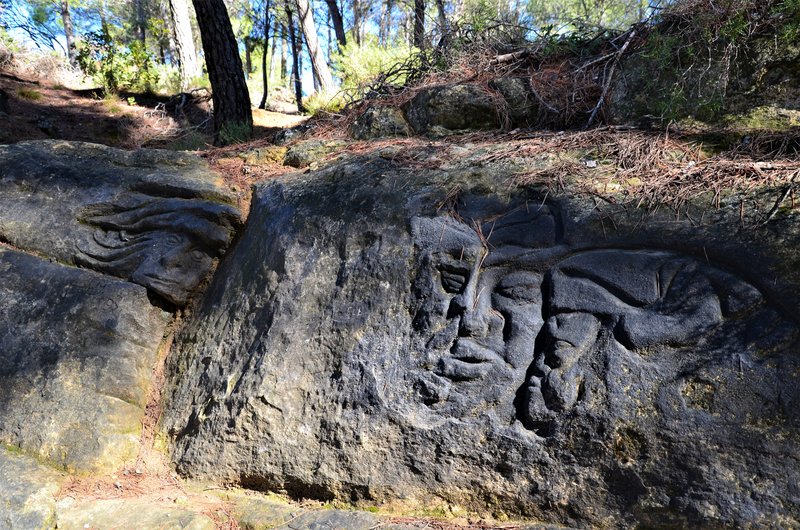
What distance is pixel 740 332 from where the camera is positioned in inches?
104

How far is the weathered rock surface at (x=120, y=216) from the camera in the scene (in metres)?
A: 4.16

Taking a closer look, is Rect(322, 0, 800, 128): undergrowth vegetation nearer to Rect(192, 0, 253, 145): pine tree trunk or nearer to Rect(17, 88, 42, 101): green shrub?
Rect(192, 0, 253, 145): pine tree trunk

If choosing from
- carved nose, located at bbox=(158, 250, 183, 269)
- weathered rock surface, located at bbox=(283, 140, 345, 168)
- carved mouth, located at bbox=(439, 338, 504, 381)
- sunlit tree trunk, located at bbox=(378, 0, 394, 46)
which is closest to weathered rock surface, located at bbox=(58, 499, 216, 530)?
carved mouth, located at bbox=(439, 338, 504, 381)

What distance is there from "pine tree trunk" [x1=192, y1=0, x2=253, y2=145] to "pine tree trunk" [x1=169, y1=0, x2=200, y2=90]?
4.26 metres

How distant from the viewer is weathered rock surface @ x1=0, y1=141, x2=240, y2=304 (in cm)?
416

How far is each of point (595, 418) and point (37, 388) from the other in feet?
9.99

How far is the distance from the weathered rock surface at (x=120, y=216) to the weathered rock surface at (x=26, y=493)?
4.23 ft

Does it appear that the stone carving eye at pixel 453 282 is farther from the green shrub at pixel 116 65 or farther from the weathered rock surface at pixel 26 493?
the green shrub at pixel 116 65

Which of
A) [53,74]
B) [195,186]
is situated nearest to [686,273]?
[195,186]

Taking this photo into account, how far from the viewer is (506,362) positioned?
299cm

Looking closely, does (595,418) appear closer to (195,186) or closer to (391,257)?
(391,257)

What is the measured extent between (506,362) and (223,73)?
4.88 m

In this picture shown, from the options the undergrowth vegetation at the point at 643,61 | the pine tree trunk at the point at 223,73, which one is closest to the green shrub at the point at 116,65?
the pine tree trunk at the point at 223,73

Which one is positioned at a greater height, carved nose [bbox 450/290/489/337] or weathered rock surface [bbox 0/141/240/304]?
weathered rock surface [bbox 0/141/240/304]
